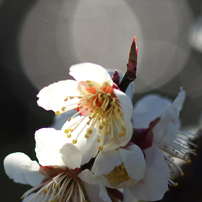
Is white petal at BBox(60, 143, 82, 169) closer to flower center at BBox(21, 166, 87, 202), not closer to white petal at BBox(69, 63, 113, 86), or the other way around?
flower center at BBox(21, 166, 87, 202)

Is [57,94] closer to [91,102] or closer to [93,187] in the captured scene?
[91,102]

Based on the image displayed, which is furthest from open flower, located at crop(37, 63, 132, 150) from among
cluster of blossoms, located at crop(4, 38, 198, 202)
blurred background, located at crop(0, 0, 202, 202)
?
blurred background, located at crop(0, 0, 202, 202)

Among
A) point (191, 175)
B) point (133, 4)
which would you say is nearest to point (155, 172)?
point (191, 175)

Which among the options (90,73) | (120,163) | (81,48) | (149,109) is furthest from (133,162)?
(81,48)

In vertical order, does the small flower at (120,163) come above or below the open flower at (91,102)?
below

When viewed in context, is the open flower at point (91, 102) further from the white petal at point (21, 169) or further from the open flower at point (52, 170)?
the white petal at point (21, 169)

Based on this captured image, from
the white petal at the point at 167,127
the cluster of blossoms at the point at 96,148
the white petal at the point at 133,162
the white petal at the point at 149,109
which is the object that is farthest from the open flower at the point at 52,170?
the white petal at the point at 149,109
